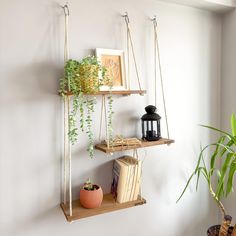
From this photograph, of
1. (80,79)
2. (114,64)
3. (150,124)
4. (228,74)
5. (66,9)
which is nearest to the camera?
(80,79)

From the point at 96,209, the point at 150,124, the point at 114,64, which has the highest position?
the point at 114,64

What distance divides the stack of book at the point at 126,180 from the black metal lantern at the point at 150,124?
19 centimetres

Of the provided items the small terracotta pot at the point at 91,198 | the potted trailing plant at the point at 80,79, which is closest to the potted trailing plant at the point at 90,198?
the small terracotta pot at the point at 91,198

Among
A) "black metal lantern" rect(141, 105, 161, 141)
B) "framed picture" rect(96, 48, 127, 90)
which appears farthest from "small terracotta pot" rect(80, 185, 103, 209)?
"framed picture" rect(96, 48, 127, 90)

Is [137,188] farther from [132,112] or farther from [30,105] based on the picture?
[30,105]

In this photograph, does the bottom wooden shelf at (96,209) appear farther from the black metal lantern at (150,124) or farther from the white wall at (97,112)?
the black metal lantern at (150,124)

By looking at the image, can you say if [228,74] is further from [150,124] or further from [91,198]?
[91,198]

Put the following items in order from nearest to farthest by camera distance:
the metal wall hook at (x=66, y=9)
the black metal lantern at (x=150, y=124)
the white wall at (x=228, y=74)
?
the metal wall hook at (x=66, y=9) → the black metal lantern at (x=150, y=124) → the white wall at (x=228, y=74)

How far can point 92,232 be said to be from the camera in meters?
1.50

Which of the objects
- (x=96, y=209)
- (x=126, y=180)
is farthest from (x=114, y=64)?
(x=96, y=209)

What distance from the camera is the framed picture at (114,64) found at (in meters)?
1.43

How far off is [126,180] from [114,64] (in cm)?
72

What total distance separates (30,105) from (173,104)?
1.00m

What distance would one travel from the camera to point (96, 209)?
133cm
